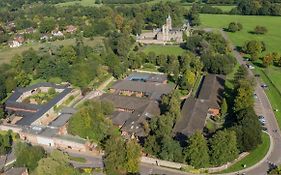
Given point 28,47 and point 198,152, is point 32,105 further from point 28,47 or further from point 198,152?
point 28,47

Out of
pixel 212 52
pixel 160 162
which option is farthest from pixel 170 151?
pixel 212 52

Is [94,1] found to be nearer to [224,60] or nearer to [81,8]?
[81,8]

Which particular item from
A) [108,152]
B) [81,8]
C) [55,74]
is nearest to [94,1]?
[81,8]

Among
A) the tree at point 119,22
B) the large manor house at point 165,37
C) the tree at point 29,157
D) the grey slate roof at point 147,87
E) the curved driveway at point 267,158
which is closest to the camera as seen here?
the tree at point 29,157

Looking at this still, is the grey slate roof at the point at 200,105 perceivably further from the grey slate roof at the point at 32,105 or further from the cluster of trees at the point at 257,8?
the cluster of trees at the point at 257,8

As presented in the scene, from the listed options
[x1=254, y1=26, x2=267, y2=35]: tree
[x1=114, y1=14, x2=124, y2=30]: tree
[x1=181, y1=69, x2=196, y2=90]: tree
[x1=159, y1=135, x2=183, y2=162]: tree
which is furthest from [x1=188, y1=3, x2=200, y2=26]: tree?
[x1=159, y1=135, x2=183, y2=162]: tree

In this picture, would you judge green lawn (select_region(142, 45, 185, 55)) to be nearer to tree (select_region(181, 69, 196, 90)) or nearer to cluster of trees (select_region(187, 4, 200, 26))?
tree (select_region(181, 69, 196, 90))

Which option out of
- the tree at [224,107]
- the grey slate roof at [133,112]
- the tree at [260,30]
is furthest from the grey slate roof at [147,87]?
the tree at [260,30]
